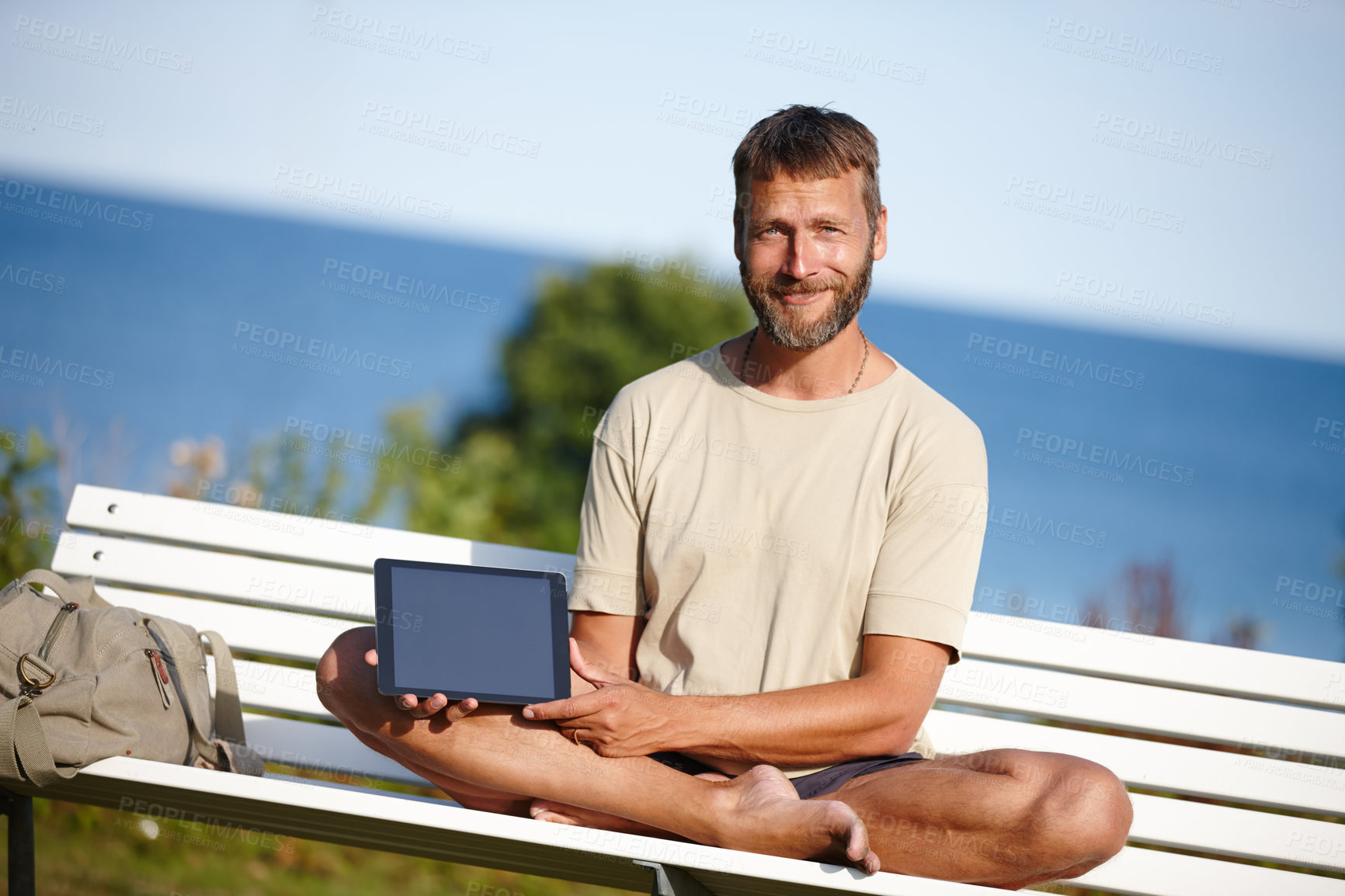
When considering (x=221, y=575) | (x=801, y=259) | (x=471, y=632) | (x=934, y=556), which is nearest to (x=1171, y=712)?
(x=934, y=556)

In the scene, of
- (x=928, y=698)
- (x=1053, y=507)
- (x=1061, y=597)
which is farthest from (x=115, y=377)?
(x=1053, y=507)

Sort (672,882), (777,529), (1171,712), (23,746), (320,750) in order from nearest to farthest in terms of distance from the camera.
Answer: (672,882), (23,746), (777,529), (1171,712), (320,750)

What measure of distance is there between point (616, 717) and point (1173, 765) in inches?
66.7

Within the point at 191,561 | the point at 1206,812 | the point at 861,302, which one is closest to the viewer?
the point at 861,302

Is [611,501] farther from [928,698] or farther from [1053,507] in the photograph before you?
[1053,507]

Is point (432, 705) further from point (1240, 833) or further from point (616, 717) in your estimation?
point (1240, 833)

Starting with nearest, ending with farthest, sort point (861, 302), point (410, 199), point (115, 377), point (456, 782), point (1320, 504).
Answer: point (456, 782) → point (861, 302) → point (410, 199) → point (115, 377) → point (1320, 504)

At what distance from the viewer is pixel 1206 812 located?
2982 mm

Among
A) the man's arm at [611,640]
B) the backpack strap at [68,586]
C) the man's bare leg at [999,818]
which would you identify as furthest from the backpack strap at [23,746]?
the man's bare leg at [999,818]

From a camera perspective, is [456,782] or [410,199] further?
[410,199]

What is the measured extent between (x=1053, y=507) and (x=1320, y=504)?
12.6 feet

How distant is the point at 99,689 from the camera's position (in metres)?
2.30

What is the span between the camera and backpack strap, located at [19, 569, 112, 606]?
104 inches

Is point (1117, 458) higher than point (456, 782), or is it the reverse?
point (1117, 458)
